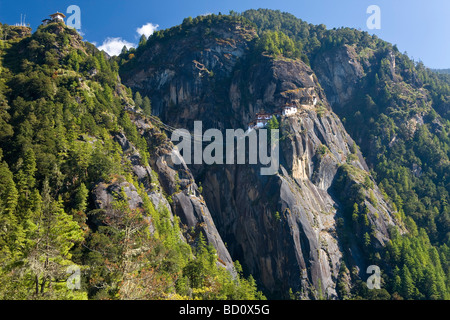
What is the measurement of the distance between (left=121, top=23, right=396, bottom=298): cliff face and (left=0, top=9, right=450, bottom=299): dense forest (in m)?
3.84

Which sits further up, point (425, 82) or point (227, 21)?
point (227, 21)

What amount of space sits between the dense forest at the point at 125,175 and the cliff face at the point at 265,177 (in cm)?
384

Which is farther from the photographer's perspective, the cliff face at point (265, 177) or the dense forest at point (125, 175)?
the cliff face at point (265, 177)

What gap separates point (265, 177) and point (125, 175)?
1300 inches

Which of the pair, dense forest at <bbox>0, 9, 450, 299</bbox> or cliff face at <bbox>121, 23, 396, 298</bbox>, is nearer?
dense forest at <bbox>0, 9, 450, 299</bbox>

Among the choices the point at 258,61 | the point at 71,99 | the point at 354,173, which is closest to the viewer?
the point at 71,99

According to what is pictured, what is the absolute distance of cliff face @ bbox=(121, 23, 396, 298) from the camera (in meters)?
67.9

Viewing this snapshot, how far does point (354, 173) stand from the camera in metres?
83.3

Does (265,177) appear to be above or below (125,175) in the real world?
above

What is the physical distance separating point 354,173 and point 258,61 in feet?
146

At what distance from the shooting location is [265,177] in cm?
7594

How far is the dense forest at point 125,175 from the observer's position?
2488 centimetres
